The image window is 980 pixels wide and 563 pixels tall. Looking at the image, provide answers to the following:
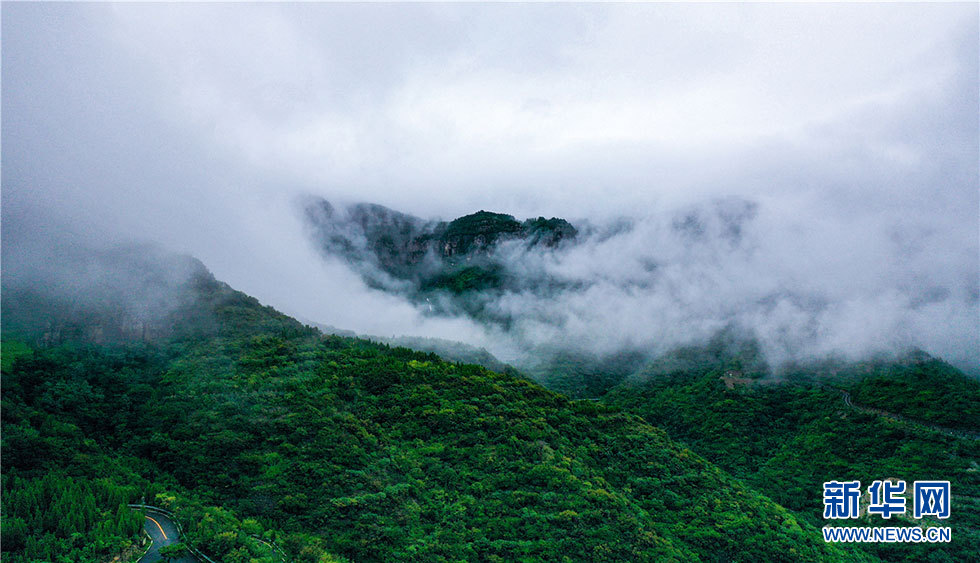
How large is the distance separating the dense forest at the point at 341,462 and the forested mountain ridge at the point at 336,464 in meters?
0.17

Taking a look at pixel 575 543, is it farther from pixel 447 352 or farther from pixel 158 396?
pixel 447 352

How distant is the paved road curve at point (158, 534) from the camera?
2858 cm

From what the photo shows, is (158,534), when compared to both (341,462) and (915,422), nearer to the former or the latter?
(341,462)

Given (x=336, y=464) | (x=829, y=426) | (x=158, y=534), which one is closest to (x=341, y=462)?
(x=336, y=464)

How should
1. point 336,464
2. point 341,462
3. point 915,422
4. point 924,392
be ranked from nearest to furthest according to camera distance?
point 336,464, point 341,462, point 915,422, point 924,392

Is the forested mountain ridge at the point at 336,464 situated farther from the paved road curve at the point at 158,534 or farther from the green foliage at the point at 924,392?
the green foliage at the point at 924,392

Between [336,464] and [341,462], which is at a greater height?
[341,462]

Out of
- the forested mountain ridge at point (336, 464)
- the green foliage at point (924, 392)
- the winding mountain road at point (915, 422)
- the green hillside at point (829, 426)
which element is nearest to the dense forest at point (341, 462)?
the forested mountain ridge at point (336, 464)

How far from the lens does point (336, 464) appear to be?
41406 millimetres

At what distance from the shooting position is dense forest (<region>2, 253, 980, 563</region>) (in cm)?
3353

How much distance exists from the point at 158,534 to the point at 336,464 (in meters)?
13.6

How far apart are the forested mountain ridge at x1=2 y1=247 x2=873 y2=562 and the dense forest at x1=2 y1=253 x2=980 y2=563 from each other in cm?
17

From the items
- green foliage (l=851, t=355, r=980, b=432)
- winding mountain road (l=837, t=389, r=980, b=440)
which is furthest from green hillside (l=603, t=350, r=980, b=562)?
winding mountain road (l=837, t=389, r=980, b=440)

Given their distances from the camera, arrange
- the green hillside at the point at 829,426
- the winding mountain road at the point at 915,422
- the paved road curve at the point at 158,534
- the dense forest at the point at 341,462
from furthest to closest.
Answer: the winding mountain road at the point at 915,422, the green hillside at the point at 829,426, the dense forest at the point at 341,462, the paved road curve at the point at 158,534
